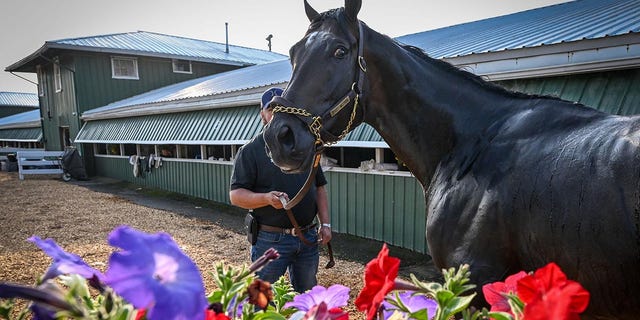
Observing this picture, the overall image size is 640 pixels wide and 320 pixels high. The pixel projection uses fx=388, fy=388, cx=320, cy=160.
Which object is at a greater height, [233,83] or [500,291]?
Answer: [233,83]

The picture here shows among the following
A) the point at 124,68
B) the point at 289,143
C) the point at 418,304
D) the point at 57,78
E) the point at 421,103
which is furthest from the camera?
the point at 57,78

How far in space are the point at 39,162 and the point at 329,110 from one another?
20302 mm

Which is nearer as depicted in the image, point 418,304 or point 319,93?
point 418,304

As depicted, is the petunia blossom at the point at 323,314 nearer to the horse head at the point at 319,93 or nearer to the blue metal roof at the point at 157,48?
the horse head at the point at 319,93

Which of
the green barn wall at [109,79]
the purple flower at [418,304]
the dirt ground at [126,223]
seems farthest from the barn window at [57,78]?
the purple flower at [418,304]

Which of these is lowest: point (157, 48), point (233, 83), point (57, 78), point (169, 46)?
point (233, 83)

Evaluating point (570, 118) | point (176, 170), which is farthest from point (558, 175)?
point (176, 170)

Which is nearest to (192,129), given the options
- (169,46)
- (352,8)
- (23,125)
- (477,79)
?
(352,8)

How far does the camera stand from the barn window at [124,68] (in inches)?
766

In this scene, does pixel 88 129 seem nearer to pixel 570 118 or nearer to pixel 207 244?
pixel 207 244

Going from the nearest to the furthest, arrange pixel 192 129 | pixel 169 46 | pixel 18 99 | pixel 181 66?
pixel 192 129
pixel 181 66
pixel 169 46
pixel 18 99

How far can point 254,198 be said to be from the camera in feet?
8.96

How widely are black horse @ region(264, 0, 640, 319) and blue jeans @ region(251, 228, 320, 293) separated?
2.99 ft

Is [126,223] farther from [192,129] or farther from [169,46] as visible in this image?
[169,46]
